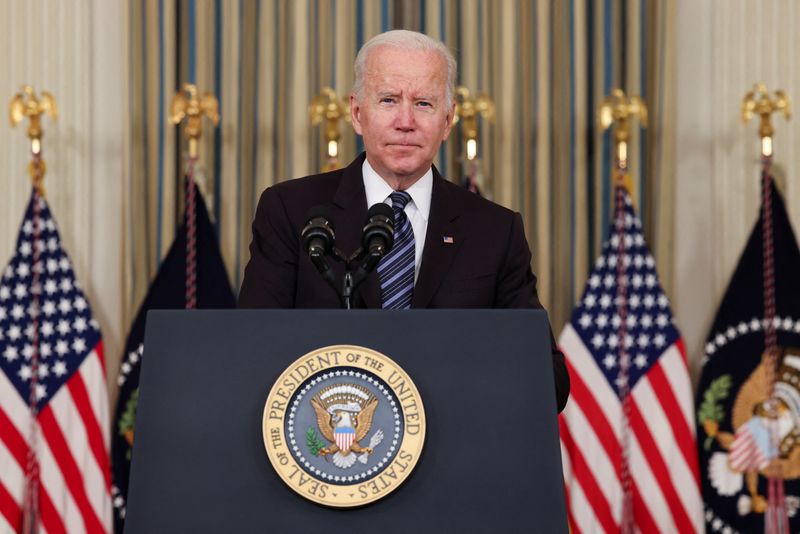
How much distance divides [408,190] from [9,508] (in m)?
3.60

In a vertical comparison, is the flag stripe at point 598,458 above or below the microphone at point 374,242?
below

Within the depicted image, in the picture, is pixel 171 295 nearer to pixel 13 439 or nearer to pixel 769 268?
pixel 13 439

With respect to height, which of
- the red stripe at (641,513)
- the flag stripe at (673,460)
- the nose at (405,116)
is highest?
the nose at (405,116)

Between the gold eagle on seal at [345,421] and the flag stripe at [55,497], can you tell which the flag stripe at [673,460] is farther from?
the gold eagle on seal at [345,421]

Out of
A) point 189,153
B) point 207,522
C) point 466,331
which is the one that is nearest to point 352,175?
point 466,331

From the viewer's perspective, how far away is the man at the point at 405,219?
→ 8.05 feet

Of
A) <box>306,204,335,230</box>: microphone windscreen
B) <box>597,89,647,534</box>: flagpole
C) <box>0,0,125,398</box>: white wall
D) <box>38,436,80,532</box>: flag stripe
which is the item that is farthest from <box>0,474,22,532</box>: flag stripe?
<box>306,204,335,230</box>: microphone windscreen

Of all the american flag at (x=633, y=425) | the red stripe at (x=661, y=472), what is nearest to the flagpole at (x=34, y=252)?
the american flag at (x=633, y=425)

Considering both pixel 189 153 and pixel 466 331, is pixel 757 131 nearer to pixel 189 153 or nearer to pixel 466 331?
pixel 189 153

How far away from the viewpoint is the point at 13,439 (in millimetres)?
5520

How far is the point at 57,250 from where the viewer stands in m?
5.75

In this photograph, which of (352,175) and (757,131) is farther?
(757,131)

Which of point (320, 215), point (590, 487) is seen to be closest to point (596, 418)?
point (590, 487)

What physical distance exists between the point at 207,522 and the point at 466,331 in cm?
49
